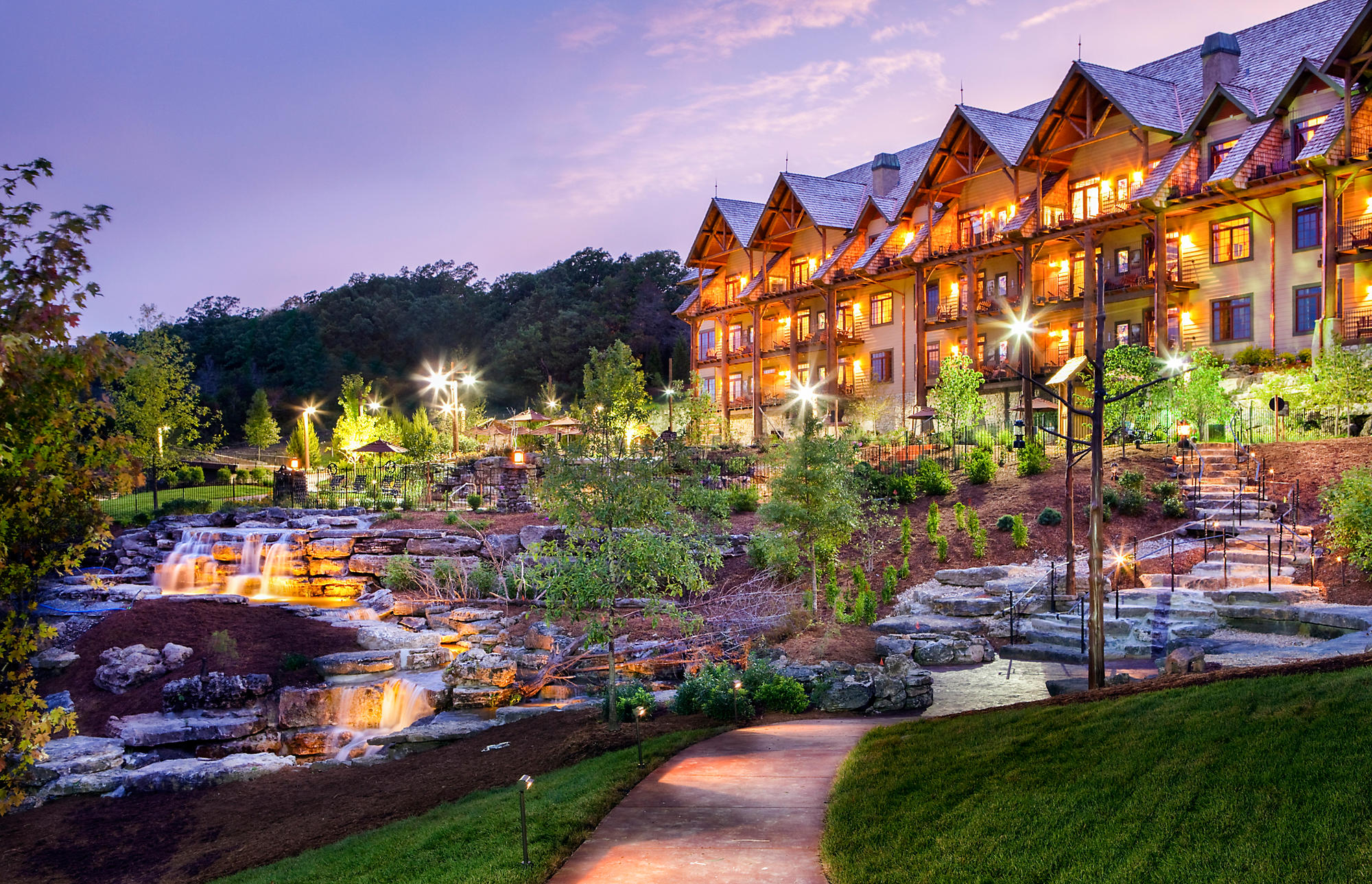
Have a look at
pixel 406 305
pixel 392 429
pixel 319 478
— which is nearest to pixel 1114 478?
pixel 319 478

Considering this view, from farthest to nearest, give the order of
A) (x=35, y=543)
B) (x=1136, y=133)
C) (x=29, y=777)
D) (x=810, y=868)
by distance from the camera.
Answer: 1. (x=1136, y=133)
2. (x=29, y=777)
3. (x=35, y=543)
4. (x=810, y=868)

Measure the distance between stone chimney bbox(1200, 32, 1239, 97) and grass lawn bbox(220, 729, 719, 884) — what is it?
3485cm

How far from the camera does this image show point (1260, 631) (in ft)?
51.8

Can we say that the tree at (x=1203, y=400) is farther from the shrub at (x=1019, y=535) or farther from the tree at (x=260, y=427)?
the tree at (x=260, y=427)

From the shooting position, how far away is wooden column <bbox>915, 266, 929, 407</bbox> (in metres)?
40.4

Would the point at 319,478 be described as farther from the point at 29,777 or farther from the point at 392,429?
the point at 29,777

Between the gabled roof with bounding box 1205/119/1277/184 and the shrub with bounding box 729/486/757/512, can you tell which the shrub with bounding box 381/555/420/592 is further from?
the gabled roof with bounding box 1205/119/1277/184

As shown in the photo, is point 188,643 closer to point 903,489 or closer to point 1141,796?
point 1141,796

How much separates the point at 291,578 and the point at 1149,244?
31348mm

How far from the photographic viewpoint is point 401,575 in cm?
2481

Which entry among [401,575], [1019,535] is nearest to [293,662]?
[401,575]

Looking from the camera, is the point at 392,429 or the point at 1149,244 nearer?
the point at 1149,244

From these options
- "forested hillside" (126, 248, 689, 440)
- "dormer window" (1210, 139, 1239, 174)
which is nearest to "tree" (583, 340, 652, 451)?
"dormer window" (1210, 139, 1239, 174)

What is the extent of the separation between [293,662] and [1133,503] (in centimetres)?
1913
